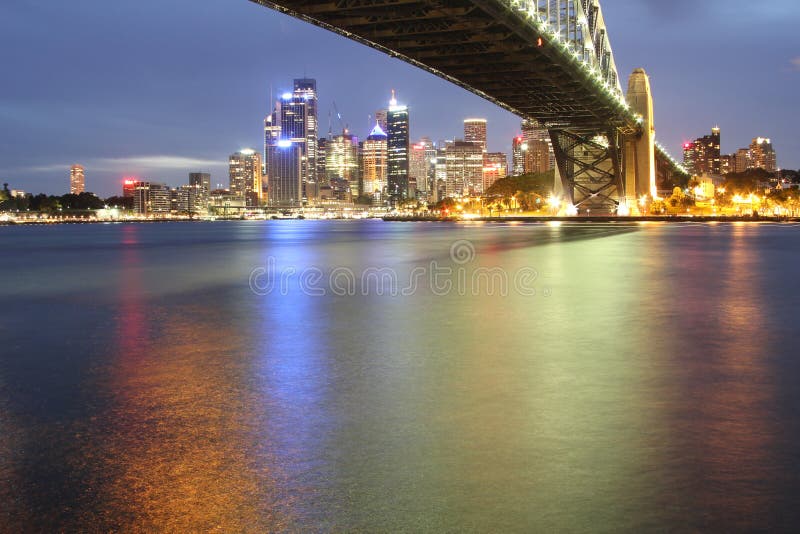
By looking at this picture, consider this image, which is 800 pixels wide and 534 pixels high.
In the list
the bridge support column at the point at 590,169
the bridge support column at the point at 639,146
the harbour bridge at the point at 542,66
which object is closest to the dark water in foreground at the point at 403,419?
the harbour bridge at the point at 542,66

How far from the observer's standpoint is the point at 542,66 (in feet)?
152

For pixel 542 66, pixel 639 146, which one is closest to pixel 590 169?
pixel 639 146

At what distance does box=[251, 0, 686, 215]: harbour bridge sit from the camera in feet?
116

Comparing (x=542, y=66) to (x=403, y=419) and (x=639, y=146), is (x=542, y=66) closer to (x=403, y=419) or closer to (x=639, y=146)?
(x=639, y=146)

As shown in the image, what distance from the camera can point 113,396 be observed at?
6055mm

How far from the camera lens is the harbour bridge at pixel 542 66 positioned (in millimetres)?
35438

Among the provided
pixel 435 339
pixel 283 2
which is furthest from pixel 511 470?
pixel 283 2

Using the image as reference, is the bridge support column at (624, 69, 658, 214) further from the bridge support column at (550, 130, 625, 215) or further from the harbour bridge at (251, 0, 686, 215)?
the bridge support column at (550, 130, 625, 215)

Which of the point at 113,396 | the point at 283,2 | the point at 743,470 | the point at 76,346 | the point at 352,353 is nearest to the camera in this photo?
the point at 743,470

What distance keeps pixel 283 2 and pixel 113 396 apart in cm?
3068

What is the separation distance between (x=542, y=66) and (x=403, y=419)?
44.4 meters

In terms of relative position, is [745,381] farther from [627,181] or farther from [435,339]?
[627,181]

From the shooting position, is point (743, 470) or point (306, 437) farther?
point (306, 437)

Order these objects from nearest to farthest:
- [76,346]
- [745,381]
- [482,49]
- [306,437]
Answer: [306,437] → [745,381] → [76,346] → [482,49]
